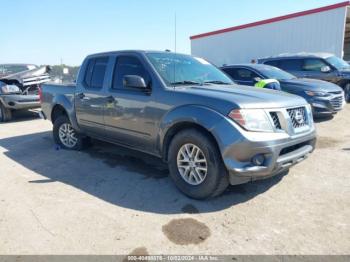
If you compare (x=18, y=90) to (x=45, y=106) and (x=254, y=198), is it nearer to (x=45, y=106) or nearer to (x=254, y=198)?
(x=45, y=106)

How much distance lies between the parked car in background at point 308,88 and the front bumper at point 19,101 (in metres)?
6.40

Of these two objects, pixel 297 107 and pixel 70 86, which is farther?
pixel 70 86

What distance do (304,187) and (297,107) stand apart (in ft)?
3.48

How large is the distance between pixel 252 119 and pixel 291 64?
8202 mm

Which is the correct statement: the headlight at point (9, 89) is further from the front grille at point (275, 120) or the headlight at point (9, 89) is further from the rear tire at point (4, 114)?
the front grille at point (275, 120)

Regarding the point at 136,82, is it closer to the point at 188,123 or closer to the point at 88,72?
the point at 188,123

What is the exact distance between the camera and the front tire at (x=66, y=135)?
19.0ft

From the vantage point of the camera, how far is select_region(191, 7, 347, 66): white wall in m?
14.6

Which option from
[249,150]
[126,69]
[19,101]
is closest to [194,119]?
[249,150]

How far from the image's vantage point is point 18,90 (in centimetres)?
948

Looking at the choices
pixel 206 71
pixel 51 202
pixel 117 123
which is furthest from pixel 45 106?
pixel 206 71

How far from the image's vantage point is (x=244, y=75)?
8352 millimetres

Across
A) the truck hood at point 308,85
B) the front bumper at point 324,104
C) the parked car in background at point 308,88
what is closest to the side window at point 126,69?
the parked car in background at point 308,88

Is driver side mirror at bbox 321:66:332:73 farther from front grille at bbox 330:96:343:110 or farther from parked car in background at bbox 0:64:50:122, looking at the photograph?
parked car in background at bbox 0:64:50:122
